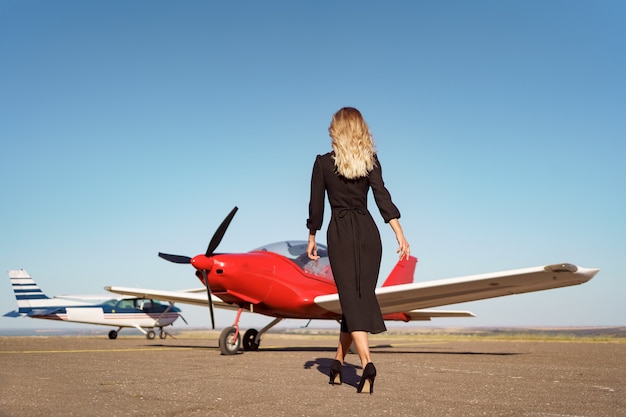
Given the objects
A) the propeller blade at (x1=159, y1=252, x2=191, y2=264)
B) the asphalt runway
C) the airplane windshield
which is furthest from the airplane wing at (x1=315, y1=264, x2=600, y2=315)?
the propeller blade at (x1=159, y1=252, x2=191, y2=264)

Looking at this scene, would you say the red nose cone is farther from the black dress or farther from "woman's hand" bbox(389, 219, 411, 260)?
"woman's hand" bbox(389, 219, 411, 260)

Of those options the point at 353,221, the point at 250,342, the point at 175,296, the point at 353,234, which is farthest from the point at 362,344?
the point at 175,296

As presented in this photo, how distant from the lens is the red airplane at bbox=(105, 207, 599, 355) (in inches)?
337

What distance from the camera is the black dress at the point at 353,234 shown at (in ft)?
13.8

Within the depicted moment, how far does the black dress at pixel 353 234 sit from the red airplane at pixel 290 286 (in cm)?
401

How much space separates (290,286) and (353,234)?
5.95 meters

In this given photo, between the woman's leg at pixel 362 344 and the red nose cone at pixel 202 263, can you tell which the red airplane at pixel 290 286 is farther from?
the woman's leg at pixel 362 344

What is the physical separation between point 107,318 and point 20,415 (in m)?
23.9

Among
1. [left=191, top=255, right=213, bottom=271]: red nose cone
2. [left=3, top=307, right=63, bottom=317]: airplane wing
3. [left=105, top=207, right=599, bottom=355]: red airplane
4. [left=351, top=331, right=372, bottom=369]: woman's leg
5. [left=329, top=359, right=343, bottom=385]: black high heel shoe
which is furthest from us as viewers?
[left=3, top=307, right=63, bottom=317]: airplane wing

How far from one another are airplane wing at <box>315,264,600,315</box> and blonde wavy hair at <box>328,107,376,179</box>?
134 inches

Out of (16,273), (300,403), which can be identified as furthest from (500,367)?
(16,273)

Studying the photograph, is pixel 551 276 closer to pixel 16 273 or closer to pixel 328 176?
pixel 328 176

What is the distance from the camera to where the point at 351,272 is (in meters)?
4.24

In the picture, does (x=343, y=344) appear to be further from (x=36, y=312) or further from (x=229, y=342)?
(x=36, y=312)
